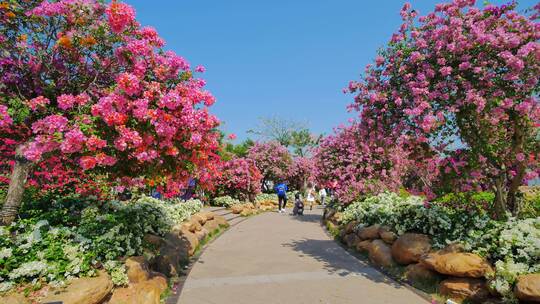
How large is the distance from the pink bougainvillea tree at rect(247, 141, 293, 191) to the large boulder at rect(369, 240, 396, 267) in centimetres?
2289

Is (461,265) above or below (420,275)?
above

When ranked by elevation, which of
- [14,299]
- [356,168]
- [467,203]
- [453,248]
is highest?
[356,168]

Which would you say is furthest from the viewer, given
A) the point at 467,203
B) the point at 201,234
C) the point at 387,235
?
the point at 201,234

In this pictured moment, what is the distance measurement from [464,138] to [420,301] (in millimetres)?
3305

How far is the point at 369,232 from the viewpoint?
9297mm

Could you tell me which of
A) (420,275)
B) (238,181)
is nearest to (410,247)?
(420,275)

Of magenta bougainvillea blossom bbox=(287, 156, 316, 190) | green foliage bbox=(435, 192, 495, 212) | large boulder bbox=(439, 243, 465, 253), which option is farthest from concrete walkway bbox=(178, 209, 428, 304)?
magenta bougainvillea blossom bbox=(287, 156, 316, 190)

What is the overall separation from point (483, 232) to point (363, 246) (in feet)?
10.7

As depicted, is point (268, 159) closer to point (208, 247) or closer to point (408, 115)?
point (208, 247)

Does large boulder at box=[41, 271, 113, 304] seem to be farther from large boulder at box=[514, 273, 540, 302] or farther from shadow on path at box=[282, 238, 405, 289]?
large boulder at box=[514, 273, 540, 302]

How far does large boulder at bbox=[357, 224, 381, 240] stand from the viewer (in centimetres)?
907

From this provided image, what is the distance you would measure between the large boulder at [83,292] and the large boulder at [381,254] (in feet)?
18.3

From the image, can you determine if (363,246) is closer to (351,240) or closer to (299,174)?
(351,240)

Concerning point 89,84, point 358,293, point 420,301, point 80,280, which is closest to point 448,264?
point 420,301
